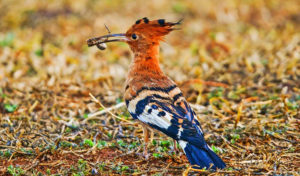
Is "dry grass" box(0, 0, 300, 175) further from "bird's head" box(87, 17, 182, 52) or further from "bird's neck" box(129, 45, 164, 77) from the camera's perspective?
"bird's head" box(87, 17, 182, 52)

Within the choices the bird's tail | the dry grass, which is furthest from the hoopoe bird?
the dry grass

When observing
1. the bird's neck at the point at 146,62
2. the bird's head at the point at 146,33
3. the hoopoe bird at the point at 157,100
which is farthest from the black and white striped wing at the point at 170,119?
the bird's head at the point at 146,33

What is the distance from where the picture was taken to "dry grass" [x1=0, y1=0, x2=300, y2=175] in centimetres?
414

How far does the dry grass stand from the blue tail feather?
0.10 meters

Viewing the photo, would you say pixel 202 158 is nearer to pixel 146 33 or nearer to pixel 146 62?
pixel 146 62

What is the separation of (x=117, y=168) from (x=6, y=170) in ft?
3.11

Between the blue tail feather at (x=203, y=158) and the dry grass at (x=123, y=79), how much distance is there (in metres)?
0.10

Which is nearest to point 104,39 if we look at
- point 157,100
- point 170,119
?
point 157,100

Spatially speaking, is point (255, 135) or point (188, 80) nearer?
point (255, 135)

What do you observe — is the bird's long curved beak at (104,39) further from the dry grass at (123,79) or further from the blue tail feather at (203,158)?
the blue tail feather at (203,158)

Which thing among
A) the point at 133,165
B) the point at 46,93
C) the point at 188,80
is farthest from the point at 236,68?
the point at 133,165

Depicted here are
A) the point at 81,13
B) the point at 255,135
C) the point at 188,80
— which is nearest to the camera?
the point at 255,135

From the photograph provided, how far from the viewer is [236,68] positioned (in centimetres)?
→ 688

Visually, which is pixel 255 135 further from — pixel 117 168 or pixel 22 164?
pixel 22 164
